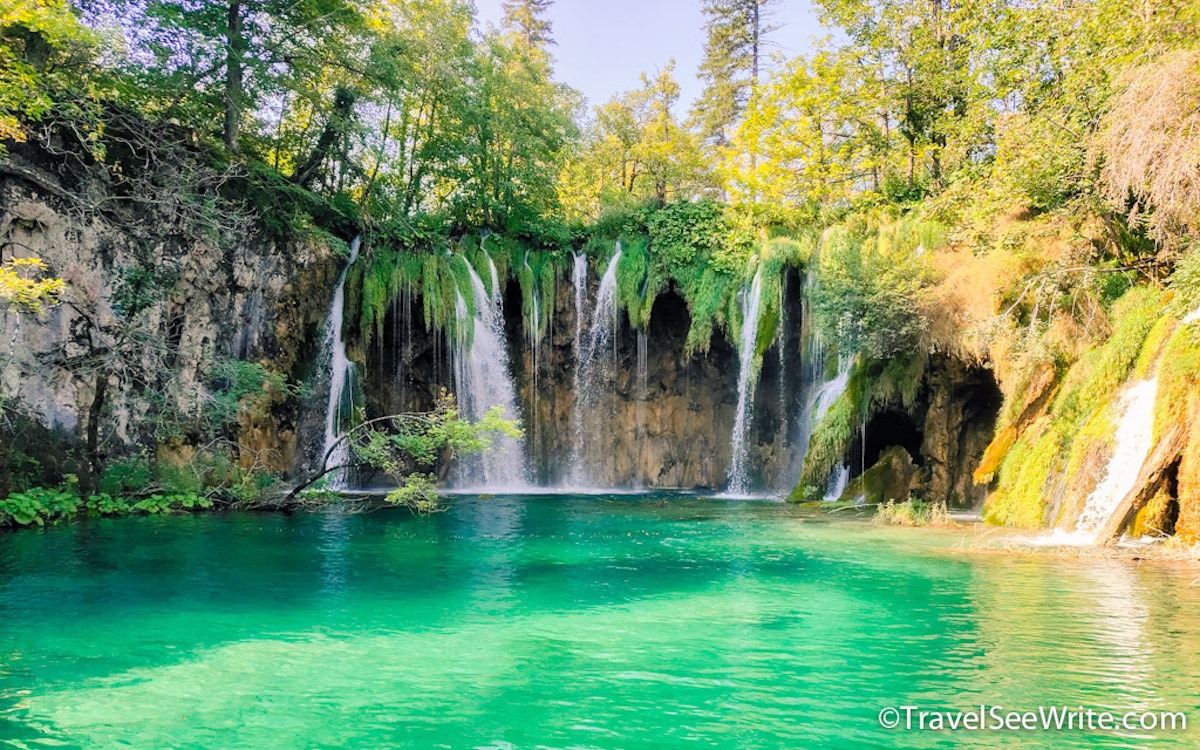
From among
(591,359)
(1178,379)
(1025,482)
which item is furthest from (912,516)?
(591,359)

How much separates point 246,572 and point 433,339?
47.1ft

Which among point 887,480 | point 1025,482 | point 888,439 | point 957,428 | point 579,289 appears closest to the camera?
point 1025,482

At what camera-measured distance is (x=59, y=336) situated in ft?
52.7

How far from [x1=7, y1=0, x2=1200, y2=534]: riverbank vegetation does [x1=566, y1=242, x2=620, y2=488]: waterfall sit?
64 cm

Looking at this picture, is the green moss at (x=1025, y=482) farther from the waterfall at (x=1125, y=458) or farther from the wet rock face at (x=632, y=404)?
the wet rock face at (x=632, y=404)

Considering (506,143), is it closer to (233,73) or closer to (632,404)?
(233,73)

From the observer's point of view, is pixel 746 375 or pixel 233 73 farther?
pixel 746 375

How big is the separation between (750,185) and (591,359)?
8.00m

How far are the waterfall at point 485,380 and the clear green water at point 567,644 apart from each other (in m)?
11.6

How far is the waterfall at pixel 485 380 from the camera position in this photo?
23.6 meters

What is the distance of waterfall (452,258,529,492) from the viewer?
23.6m

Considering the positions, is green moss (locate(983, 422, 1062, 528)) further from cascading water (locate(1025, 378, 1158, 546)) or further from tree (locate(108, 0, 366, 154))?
tree (locate(108, 0, 366, 154))

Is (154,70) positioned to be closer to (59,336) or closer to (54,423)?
(59,336)

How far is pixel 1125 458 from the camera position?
1160cm
